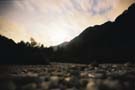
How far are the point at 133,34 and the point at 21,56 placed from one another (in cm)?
7678

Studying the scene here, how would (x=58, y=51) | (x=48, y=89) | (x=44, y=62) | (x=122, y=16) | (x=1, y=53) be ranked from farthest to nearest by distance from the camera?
(x=122, y=16), (x=58, y=51), (x=44, y=62), (x=1, y=53), (x=48, y=89)

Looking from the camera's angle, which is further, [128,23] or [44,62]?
[128,23]

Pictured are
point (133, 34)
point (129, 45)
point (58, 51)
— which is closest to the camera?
point (58, 51)

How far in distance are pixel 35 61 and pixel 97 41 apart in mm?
84346

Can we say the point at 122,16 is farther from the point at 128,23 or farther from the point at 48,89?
the point at 48,89

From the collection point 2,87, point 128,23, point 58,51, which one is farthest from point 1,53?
point 128,23

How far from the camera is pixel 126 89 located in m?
5.36

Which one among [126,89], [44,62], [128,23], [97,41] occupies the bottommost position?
[126,89]

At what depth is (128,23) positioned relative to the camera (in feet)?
355

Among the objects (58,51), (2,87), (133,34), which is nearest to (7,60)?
(2,87)

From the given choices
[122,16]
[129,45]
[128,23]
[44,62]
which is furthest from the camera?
[122,16]

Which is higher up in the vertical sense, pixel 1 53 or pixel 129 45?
pixel 129 45

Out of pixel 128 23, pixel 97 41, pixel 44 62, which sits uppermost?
pixel 128 23

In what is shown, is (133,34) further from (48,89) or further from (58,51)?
(48,89)
